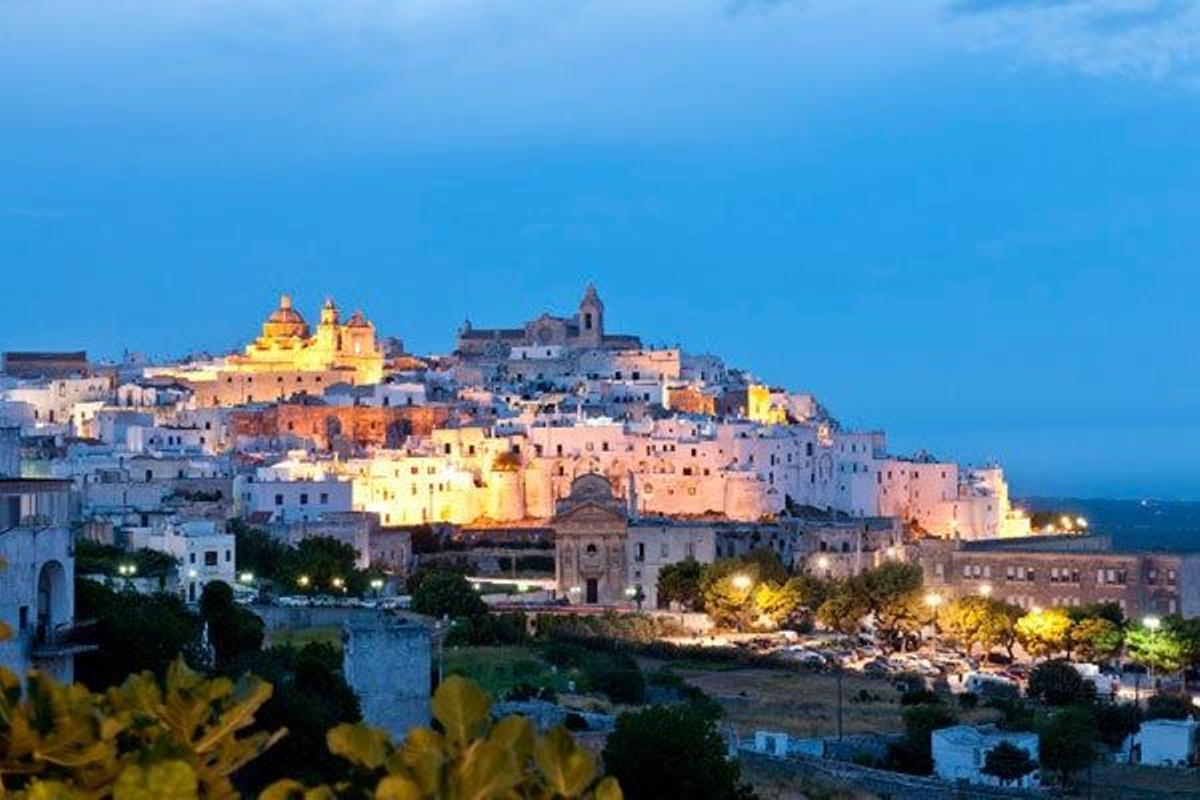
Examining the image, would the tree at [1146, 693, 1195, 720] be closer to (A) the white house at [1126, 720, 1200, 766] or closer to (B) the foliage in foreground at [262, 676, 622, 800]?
(A) the white house at [1126, 720, 1200, 766]

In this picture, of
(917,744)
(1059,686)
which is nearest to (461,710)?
(917,744)

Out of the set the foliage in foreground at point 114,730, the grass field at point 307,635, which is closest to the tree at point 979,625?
the grass field at point 307,635

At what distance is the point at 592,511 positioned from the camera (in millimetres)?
62125

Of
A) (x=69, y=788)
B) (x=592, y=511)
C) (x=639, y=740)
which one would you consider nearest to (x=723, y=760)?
(x=639, y=740)

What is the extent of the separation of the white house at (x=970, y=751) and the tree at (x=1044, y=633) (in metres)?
18.7

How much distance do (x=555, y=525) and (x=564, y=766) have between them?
55986 mm

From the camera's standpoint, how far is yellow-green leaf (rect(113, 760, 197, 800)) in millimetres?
6473

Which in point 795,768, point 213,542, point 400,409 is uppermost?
point 400,409

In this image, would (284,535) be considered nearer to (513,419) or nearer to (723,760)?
(513,419)

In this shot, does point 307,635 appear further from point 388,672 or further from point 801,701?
point 388,672

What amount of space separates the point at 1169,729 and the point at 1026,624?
1607cm

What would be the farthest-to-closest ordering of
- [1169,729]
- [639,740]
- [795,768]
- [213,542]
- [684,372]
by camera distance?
[684,372]
[213,542]
[1169,729]
[795,768]
[639,740]

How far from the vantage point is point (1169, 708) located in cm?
4359

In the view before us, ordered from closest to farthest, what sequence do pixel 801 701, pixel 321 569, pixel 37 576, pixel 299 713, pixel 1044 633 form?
pixel 37 576
pixel 299 713
pixel 801 701
pixel 321 569
pixel 1044 633
